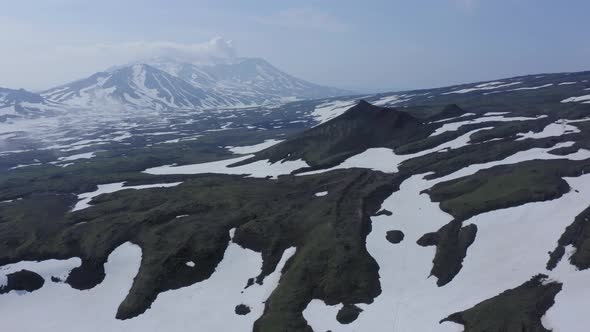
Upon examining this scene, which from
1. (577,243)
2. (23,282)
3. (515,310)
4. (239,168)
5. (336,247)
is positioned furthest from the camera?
(239,168)

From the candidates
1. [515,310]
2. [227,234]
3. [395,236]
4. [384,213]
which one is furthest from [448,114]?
[515,310]

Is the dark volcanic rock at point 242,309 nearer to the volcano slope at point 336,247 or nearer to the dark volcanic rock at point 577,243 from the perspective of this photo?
the volcano slope at point 336,247

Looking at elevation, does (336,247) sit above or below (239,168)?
above

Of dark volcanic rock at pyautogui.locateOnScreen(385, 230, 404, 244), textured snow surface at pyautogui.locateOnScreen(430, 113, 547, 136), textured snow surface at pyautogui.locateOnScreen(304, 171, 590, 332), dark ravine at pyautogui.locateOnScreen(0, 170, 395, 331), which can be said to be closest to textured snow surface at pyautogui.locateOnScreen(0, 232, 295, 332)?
dark ravine at pyautogui.locateOnScreen(0, 170, 395, 331)

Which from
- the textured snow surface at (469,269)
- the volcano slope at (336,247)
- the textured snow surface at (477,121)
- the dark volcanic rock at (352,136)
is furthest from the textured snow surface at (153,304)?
the textured snow surface at (477,121)

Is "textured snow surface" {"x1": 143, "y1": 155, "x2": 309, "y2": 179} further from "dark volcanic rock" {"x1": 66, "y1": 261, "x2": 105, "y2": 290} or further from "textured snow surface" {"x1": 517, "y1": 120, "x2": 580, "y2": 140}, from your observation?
"textured snow surface" {"x1": 517, "y1": 120, "x2": 580, "y2": 140}

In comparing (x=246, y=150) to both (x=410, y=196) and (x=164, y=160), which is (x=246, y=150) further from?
(x=410, y=196)

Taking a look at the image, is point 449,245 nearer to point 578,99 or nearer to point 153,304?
point 153,304
